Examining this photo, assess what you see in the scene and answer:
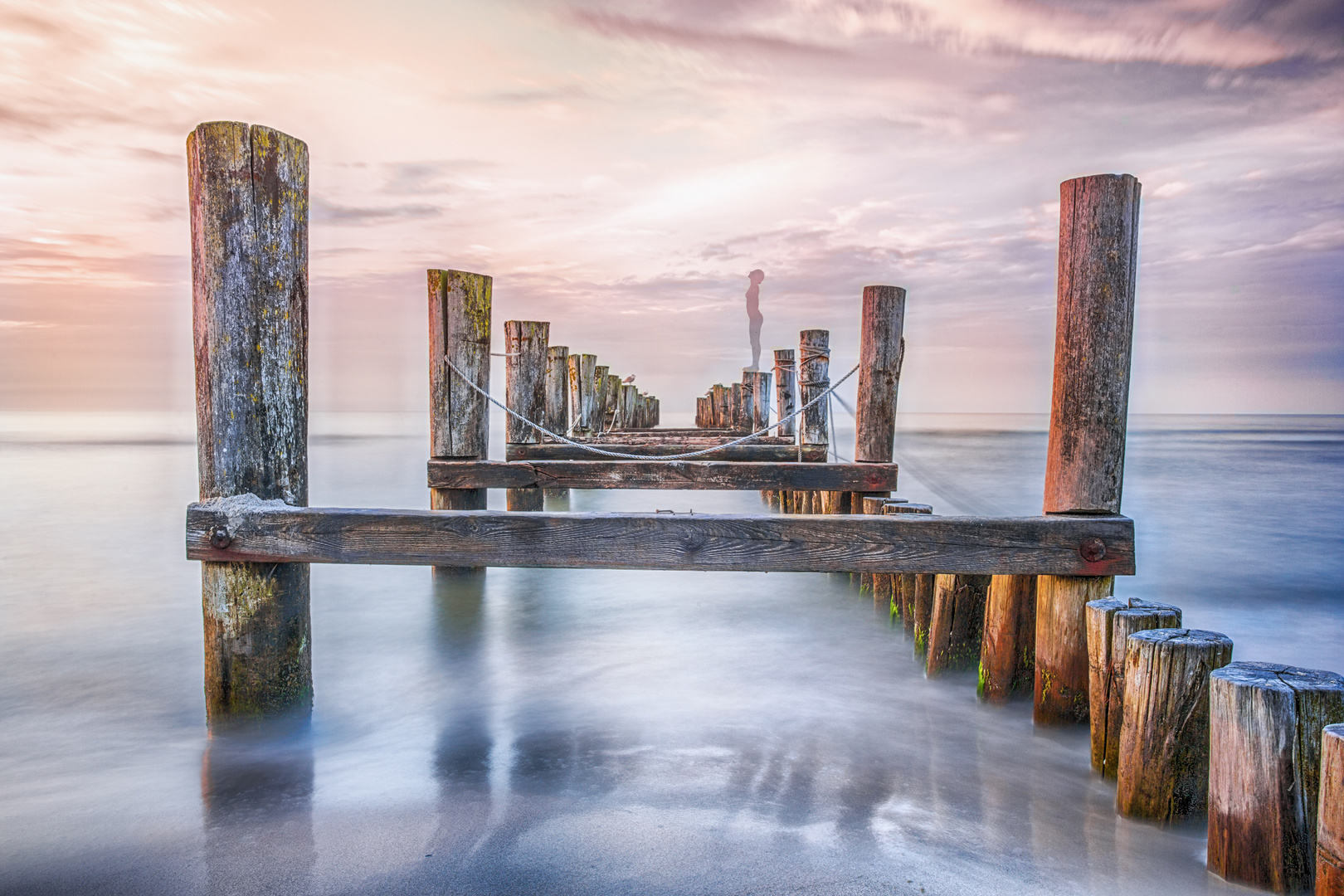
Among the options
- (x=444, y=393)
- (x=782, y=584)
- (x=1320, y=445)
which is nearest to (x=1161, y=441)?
(x=1320, y=445)

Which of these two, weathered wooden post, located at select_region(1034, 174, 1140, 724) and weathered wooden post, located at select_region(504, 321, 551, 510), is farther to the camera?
weathered wooden post, located at select_region(504, 321, 551, 510)

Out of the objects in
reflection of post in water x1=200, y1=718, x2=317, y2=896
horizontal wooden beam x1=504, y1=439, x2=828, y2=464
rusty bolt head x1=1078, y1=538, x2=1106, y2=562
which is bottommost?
reflection of post in water x1=200, y1=718, x2=317, y2=896

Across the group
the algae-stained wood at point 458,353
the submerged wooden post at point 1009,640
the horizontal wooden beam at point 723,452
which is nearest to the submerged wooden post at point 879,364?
the horizontal wooden beam at point 723,452

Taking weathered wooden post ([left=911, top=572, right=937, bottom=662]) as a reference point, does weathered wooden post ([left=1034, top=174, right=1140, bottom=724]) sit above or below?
above

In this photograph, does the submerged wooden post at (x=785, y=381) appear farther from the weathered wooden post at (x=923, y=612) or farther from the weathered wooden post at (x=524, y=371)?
the weathered wooden post at (x=923, y=612)

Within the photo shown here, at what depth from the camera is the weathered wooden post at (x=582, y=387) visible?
11.4 metres

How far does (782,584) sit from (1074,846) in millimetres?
4349

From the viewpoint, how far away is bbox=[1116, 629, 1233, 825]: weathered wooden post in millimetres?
2377

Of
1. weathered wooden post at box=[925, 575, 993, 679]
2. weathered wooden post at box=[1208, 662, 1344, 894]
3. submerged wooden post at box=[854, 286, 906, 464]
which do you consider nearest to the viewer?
weathered wooden post at box=[1208, 662, 1344, 894]

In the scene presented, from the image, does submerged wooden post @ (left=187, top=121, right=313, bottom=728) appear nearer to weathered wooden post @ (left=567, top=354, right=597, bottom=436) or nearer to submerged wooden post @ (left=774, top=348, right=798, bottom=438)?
submerged wooden post @ (left=774, top=348, right=798, bottom=438)

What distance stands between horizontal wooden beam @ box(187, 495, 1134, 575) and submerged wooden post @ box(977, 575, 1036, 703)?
1.28 feet

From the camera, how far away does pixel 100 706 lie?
4402 mm

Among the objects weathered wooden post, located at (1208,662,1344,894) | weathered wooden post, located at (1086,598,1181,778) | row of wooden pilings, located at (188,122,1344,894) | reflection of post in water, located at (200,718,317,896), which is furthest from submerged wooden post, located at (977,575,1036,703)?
reflection of post in water, located at (200,718,317,896)

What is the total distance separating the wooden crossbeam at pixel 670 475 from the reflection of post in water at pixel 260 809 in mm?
2434
